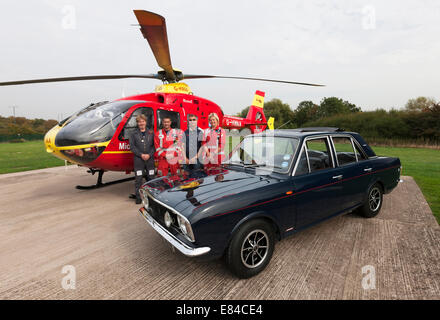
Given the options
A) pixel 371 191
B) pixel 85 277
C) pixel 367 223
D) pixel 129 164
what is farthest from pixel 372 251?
pixel 129 164

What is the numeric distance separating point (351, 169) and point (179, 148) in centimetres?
349

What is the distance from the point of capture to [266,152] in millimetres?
3457

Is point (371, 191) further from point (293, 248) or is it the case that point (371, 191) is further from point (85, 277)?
point (85, 277)

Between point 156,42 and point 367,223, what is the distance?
5.50 metres

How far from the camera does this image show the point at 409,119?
25891 millimetres

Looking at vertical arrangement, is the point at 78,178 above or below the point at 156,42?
below

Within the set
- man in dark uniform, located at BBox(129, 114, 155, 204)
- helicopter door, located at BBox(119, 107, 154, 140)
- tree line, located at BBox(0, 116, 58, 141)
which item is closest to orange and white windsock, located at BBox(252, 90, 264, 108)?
helicopter door, located at BBox(119, 107, 154, 140)

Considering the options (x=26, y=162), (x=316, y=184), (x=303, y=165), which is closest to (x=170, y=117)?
(x=303, y=165)

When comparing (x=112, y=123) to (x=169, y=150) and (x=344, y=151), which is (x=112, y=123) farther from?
(x=344, y=151)

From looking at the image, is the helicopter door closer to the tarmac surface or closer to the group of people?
the group of people

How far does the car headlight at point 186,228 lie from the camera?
2.19m

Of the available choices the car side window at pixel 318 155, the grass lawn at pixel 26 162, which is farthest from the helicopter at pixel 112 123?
the grass lawn at pixel 26 162

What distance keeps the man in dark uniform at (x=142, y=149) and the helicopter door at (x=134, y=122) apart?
23 cm

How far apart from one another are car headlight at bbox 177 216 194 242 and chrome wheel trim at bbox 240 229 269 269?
58 cm
